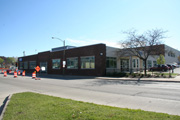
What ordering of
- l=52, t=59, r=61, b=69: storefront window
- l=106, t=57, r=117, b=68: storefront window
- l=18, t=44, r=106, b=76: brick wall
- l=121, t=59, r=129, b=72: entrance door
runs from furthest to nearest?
l=52, t=59, r=61, b=69: storefront window < l=121, t=59, r=129, b=72: entrance door < l=106, t=57, r=117, b=68: storefront window < l=18, t=44, r=106, b=76: brick wall

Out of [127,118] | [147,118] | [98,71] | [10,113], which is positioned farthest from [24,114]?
[98,71]

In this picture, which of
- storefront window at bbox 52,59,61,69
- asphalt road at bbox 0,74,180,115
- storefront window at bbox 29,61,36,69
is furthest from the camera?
storefront window at bbox 29,61,36,69

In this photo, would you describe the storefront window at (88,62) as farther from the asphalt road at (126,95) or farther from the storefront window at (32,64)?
the storefront window at (32,64)

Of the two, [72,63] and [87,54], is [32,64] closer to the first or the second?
[72,63]

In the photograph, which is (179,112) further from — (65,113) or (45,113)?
(45,113)

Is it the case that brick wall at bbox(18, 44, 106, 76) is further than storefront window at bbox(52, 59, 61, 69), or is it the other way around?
storefront window at bbox(52, 59, 61, 69)

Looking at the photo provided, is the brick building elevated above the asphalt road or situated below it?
above

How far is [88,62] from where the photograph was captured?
27.8 m

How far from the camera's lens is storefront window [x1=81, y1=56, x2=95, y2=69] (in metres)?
27.1

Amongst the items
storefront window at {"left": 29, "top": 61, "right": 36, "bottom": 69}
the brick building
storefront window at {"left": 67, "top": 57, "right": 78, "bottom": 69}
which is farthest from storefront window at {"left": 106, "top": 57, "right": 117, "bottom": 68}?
storefront window at {"left": 29, "top": 61, "right": 36, "bottom": 69}

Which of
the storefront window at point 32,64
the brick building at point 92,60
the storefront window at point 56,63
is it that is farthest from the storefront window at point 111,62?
the storefront window at point 32,64

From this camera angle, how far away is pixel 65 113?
197 inches

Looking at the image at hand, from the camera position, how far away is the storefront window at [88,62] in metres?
27.1

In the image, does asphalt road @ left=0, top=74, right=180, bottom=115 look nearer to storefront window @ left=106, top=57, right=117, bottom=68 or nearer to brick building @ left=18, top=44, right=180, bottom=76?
brick building @ left=18, top=44, right=180, bottom=76
